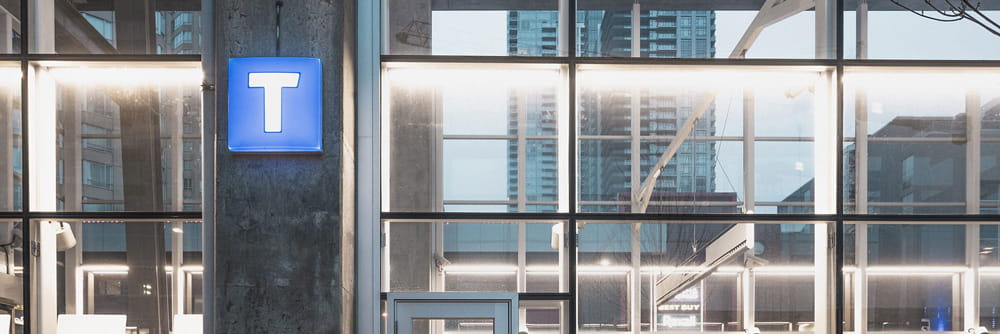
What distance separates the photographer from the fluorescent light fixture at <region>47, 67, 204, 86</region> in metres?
6.41

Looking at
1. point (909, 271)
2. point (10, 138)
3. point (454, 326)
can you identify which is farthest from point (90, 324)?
point (909, 271)

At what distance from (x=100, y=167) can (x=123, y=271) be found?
0.87 metres

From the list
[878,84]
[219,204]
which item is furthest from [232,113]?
[878,84]

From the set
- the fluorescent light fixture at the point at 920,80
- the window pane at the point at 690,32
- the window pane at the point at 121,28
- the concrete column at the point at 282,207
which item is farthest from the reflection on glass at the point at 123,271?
the fluorescent light fixture at the point at 920,80

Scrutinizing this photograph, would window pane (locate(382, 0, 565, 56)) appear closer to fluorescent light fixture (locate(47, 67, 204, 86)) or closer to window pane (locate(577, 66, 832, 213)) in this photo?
window pane (locate(577, 66, 832, 213))

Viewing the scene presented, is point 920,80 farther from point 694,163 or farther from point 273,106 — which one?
point 273,106

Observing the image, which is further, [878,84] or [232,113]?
[878,84]

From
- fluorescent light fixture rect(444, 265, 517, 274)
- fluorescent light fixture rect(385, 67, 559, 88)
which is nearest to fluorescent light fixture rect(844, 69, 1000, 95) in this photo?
fluorescent light fixture rect(385, 67, 559, 88)

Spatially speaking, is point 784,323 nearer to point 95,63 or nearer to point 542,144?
point 542,144

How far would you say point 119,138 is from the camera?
6.38 metres

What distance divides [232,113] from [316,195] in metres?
0.85

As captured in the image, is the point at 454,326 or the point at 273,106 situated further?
the point at 454,326

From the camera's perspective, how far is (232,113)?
18.8ft

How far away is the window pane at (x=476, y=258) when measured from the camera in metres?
6.25
